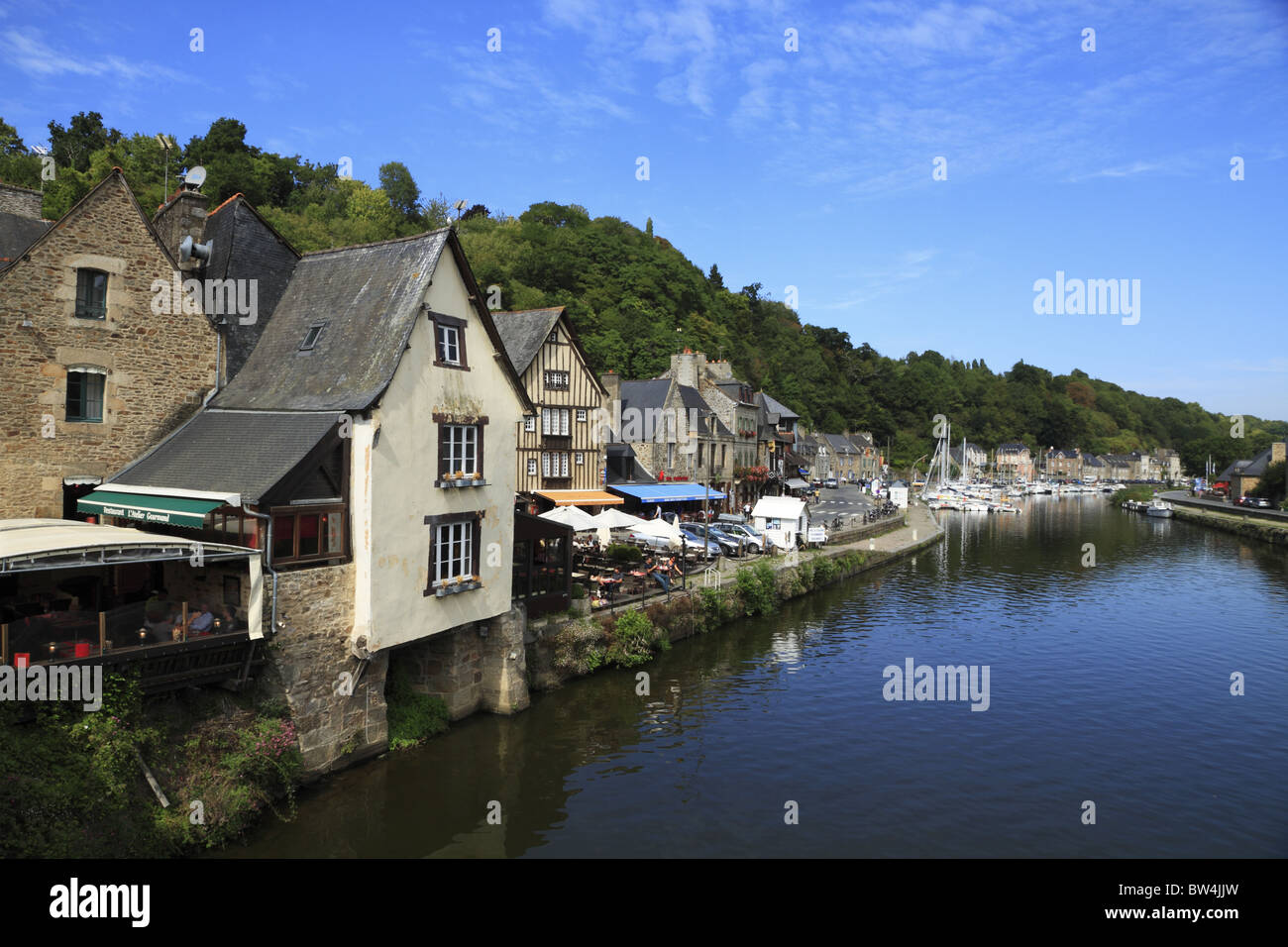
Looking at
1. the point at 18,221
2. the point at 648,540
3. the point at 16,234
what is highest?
the point at 18,221

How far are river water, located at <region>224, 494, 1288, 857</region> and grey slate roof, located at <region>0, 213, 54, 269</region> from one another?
1324 cm

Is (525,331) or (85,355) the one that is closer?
(85,355)

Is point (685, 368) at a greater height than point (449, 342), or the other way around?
point (685, 368)

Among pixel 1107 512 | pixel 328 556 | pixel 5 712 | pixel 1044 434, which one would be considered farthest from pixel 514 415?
pixel 1044 434

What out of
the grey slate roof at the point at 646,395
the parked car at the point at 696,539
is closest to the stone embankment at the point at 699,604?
the parked car at the point at 696,539

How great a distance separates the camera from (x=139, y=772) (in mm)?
11680

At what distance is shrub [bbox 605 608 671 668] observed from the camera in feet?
78.1

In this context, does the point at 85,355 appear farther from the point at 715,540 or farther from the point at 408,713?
the point at 715,540

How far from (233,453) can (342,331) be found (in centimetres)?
360

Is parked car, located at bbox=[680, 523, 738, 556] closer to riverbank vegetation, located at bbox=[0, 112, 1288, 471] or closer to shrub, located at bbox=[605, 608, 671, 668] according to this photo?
shrub, located at bbox=[605, 608, 671, 668]

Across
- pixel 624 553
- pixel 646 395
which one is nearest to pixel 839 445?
pixel 646 395

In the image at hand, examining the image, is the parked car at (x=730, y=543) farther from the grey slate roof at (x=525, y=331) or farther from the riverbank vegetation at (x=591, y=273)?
the riverbank vegetation at (x=591, y=273)

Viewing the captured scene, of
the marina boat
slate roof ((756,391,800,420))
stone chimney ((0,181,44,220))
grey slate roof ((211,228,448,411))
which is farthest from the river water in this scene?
the marina boat

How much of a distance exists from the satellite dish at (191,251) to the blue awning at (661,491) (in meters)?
23.3
